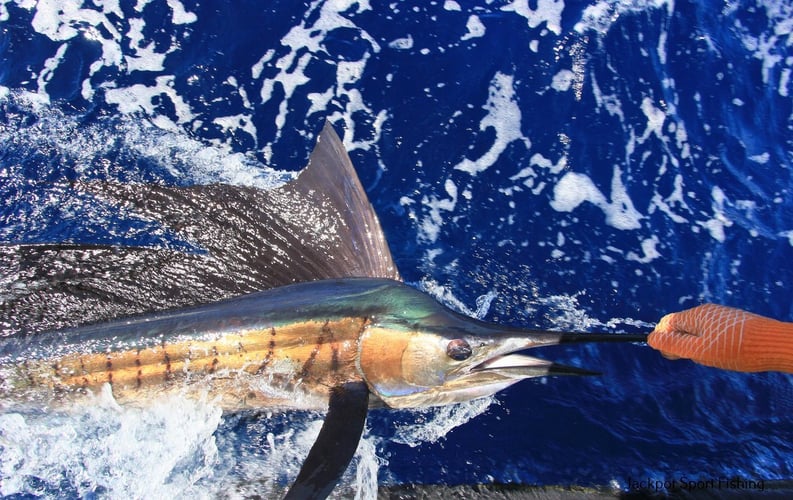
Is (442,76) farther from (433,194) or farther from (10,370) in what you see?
(10,370)

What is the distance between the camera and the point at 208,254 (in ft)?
9.94

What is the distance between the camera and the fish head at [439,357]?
260 cm

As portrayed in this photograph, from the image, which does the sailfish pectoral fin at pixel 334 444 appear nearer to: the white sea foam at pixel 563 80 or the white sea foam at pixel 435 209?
the white sea foam at pixel 435 209

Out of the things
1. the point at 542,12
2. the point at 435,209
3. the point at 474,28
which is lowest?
the point at 435,209

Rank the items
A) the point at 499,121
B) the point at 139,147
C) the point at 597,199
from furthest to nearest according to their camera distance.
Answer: the point at 499,121 < the point at 597,199 < the point at 139,147

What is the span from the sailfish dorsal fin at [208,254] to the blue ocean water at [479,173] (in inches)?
9.2

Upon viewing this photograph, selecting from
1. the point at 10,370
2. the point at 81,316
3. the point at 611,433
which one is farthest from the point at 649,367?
the point at 10,370

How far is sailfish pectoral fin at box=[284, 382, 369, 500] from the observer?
88.3 inches

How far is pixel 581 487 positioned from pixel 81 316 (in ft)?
8.29

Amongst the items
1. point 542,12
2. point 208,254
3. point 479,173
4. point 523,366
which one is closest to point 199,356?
point 208,254

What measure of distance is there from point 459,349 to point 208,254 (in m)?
1.32

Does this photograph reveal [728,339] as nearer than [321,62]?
Yes

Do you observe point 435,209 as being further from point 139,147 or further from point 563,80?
point 139,147

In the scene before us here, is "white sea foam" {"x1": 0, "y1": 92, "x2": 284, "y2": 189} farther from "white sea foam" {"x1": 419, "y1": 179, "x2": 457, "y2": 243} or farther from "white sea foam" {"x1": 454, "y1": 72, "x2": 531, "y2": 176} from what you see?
"white sea foam" {"x1": 454, "y1": 72, "x2": 531, "y2": 176}
